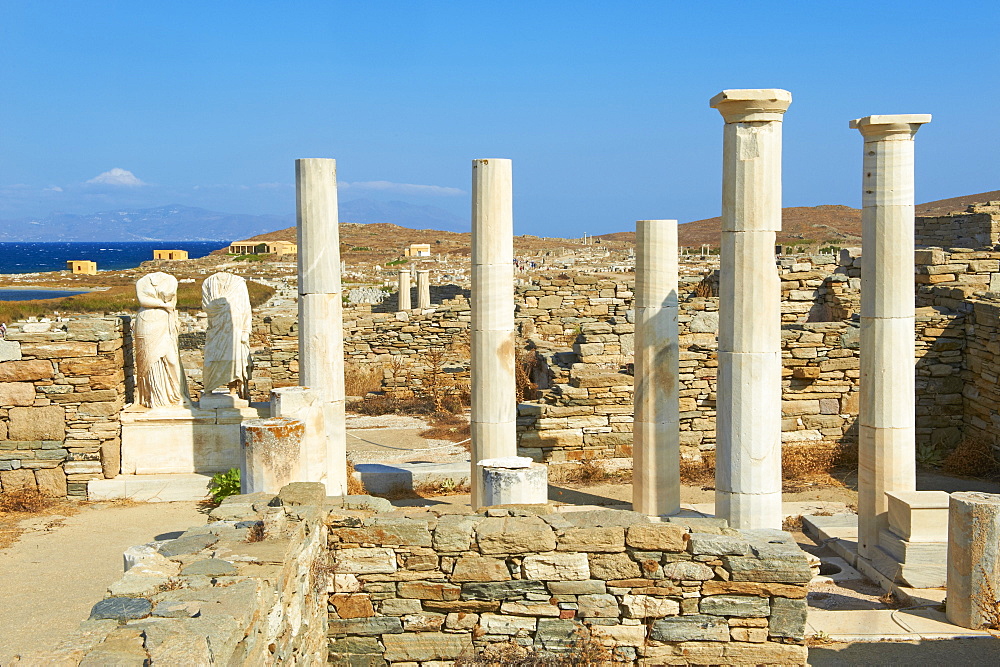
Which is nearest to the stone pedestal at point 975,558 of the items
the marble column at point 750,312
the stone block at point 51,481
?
the marble column at point 750,312

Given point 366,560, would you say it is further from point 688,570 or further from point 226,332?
point 226,332

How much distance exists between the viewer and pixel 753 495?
330 inches

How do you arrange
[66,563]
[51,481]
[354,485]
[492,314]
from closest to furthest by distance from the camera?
[66,563] → [492,314] → [51,481] → [354,485]

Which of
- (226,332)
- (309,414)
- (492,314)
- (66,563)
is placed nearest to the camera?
(66,563)

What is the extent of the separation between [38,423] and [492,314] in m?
6.04

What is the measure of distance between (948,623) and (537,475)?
12.4 ft

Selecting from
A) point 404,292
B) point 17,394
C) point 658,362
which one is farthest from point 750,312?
A: point 404,292

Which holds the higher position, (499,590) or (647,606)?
(499,590)

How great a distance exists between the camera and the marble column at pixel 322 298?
995 centimetres

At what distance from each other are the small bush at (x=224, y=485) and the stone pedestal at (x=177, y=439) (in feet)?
1.27

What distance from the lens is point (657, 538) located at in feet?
21.3

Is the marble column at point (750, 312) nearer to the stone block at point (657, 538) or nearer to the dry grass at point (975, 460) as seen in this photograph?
the stone block at point (657, 538)

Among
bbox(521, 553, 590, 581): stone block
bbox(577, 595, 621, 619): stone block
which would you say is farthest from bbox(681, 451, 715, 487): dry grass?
bbox(521, 553, 590, 581): stone block

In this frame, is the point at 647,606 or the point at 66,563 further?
the point at 66,563
